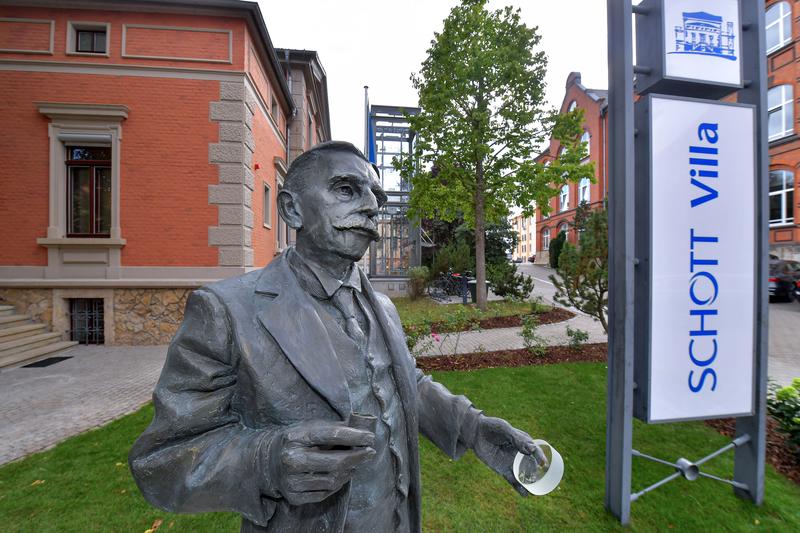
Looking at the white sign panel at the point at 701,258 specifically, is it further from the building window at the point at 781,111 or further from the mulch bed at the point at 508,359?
the building window at the point at 781,111

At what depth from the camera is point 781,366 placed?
6965 mm

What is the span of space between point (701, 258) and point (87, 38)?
42.6 ft

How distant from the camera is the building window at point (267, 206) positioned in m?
11.5

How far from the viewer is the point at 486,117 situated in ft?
37.1

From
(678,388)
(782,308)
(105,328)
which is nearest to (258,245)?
(105,328)

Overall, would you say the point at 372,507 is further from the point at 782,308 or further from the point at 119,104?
the point at 782,308

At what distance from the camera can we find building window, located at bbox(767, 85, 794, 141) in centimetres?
1834

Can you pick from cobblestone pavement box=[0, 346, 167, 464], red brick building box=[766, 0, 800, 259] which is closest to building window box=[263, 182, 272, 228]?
cobblestone pavement box=[0, 346, 167, 464]

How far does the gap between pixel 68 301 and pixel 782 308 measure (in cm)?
2235

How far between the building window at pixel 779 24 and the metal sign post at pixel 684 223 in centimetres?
2426

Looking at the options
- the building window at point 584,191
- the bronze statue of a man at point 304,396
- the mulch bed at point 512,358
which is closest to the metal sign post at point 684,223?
the bronze statue of a man at point 304,396

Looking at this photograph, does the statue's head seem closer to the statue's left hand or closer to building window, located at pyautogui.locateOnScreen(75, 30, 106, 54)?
the statue's left hand

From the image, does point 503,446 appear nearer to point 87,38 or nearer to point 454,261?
point 87,38

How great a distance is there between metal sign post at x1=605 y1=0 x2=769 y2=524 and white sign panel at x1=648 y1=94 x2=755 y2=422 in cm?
1
